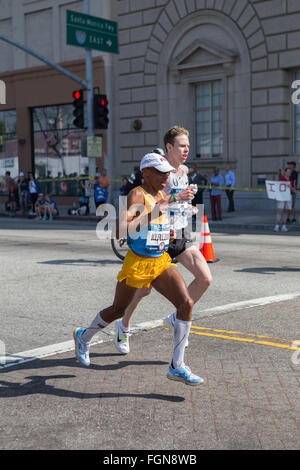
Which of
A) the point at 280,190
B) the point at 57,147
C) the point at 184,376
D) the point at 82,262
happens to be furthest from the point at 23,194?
the point at 184,376

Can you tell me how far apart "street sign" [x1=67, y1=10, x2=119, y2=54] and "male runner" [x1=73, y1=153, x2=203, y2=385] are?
18493mm

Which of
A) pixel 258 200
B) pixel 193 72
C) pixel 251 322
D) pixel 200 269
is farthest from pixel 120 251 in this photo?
pixel 193 72

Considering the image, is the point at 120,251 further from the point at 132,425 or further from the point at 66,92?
Result: the point at 66,92

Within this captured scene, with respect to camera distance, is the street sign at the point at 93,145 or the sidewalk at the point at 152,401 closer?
the sidewalk at the point at 152,401

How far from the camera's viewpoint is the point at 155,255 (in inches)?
196

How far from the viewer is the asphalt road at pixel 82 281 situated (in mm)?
7016

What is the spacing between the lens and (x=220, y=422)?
13.7ft

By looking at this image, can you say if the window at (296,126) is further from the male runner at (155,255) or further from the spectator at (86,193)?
the male runner at (155,255)

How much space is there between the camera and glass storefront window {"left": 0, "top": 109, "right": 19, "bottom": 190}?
3497 centimetres

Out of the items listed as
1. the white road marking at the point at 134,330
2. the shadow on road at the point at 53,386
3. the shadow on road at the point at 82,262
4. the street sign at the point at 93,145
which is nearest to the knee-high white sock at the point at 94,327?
the shadow on road at the point at 53,386

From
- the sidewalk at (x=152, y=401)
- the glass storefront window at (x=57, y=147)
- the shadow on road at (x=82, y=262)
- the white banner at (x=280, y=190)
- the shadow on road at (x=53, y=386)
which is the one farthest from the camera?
the glass storefront window at (x=57, y=147)

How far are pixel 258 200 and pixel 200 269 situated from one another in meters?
20.2

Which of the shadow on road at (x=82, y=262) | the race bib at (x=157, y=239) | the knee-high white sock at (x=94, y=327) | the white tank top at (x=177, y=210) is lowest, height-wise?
the shadow on road at (x=82, y=262)

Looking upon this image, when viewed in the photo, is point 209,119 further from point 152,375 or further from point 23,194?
point 152,375
